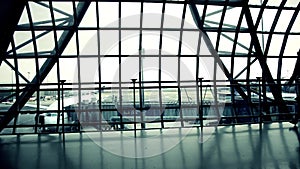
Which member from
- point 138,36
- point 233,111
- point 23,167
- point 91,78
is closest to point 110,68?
point 91,78

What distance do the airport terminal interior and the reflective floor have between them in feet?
0.31

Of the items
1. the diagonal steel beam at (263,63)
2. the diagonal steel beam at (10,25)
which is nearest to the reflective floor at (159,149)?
the diagonal steel beam at (10,25)

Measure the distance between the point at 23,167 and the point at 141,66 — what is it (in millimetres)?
5100

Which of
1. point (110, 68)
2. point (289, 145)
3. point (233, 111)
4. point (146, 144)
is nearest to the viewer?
point (289, 145)

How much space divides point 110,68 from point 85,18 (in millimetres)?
1638

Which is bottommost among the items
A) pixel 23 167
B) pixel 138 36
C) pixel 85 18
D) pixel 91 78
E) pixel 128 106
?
pixel 23 167

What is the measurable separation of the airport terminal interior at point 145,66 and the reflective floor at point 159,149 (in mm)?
95

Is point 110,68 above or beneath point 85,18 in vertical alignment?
beneath

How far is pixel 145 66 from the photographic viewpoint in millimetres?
7988

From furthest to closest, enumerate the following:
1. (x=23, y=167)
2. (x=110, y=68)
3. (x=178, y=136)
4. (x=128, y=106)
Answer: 1. (x=110, y=68)
2. (x=128, y=106)
3. (x=178, y=136)
4. (x=23, y=167)

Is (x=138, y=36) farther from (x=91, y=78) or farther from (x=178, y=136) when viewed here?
(x=178, y=136)

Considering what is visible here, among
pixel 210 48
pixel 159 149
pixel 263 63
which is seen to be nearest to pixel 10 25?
pixel 159 149

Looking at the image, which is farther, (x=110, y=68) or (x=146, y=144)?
(x=110, y=68)

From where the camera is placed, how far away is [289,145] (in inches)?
162
